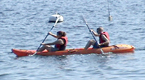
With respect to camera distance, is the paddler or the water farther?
the paddler

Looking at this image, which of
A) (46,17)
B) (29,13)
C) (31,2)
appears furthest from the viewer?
(31,2)

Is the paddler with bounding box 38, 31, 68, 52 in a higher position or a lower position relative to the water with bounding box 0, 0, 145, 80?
higher

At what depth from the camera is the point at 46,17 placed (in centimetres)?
4928

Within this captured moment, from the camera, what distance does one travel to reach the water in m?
23.6

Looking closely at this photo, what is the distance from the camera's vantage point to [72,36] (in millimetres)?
35969

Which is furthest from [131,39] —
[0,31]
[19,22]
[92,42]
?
[19,22]

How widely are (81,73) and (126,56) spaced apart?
163 inches

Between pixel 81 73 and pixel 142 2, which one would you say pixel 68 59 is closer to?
pixel 81 73

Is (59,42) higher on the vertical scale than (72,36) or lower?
higher

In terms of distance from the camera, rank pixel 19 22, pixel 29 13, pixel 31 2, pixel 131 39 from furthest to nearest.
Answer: pixel 31 2, pixel 29 13, pixel 19 22, pixel 131 39

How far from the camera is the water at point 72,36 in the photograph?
77.6 ft

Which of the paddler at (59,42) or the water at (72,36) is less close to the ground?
the paddler at (59,42)

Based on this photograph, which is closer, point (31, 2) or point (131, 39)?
point (131, 39)

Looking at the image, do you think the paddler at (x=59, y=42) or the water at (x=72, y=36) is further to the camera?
the paddler at (x=59, y=42)
